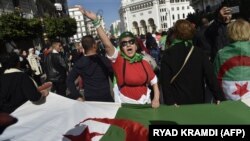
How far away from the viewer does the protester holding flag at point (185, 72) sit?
18.2ft

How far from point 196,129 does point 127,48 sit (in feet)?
4.89

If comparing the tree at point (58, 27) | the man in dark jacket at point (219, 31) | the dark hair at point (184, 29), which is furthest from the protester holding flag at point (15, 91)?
the tree at point (58, 27)

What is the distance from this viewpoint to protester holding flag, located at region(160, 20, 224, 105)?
18.2 ft

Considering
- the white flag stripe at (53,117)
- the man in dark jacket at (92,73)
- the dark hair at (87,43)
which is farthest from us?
the dark hair at (87,43)

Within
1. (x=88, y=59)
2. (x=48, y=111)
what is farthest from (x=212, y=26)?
(x=48, y=111)

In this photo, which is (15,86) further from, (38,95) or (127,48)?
(127,48)

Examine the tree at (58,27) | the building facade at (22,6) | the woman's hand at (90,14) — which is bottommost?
the tree at (58,27)

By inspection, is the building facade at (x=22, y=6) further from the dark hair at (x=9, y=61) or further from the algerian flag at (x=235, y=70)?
the algerian flag at (x=235, y=70)

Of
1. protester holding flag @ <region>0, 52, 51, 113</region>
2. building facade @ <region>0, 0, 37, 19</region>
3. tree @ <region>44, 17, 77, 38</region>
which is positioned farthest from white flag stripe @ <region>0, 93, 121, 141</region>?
tree @ <region>44, 17, 77, 38</region>

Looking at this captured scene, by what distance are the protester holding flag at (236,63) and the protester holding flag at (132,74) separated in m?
0.93

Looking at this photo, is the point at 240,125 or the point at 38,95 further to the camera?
the point at 38,95

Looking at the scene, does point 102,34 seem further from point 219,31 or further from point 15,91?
point 219,31

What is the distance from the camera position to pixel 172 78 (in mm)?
5680

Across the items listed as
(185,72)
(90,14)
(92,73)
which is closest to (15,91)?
(92,73)
